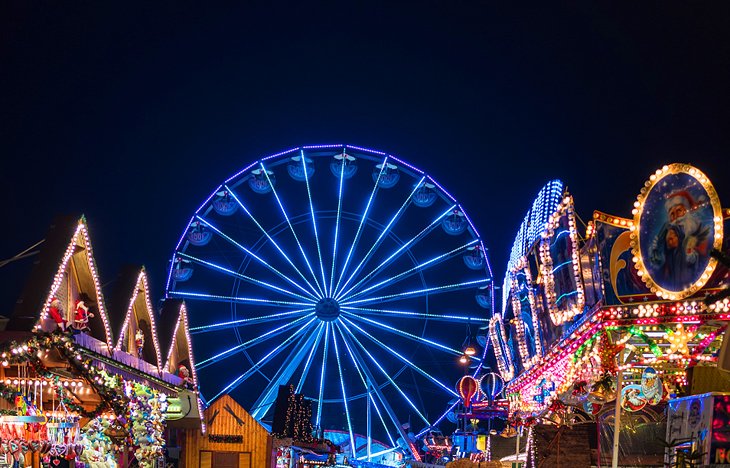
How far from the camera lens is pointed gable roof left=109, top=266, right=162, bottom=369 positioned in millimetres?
17766

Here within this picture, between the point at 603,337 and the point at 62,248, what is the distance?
8162mm

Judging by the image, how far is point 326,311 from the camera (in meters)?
31.4

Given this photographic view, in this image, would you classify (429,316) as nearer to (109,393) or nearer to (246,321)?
(246,321)

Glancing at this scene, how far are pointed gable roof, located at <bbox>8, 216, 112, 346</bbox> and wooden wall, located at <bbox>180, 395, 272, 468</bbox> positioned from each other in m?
7.34

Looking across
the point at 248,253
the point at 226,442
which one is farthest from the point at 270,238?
the point at 226,442

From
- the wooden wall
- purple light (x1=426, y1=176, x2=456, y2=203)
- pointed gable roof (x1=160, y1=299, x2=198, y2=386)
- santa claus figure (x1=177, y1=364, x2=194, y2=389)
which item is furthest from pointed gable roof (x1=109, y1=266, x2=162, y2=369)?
purple light (x1=426, y1=176, x2=456, y2=203)

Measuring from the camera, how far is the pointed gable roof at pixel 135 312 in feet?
58.3

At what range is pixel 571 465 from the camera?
14375 millimetres

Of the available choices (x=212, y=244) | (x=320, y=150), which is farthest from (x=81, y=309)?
(x=320, y=150)

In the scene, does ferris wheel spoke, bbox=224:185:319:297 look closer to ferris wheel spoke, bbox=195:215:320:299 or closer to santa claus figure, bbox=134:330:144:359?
ferris wheel spoke, bbox=195:215:320:299

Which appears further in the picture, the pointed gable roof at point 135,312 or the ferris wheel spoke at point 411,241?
the ferris wheel spoke at point 411,241

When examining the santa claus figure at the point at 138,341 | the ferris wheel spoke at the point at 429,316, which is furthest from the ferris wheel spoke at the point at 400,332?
the santa claus figure at the point at 138,341

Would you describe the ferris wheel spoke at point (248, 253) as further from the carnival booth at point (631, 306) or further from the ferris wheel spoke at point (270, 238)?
the carnival booth at point (631, 306)

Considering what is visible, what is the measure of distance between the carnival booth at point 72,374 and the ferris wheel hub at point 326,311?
13.0m
